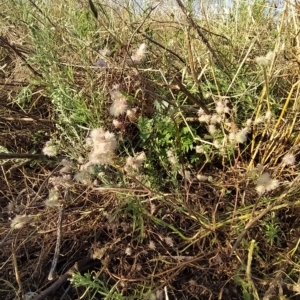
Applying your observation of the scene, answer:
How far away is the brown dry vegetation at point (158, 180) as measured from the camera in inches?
50.1

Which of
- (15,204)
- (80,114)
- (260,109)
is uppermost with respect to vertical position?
(260,109)

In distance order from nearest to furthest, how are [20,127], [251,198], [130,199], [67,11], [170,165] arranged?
[130,199], [251,198], [170,165], [20,127], [67,11]

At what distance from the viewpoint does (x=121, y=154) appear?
1538 millimetres

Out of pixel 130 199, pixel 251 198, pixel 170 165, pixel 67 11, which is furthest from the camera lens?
pixel 67 11

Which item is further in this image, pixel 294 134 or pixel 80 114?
pixel 80 114

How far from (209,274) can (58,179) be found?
1.70 ft

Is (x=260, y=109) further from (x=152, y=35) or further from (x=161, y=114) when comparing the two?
(x=152, y=35)

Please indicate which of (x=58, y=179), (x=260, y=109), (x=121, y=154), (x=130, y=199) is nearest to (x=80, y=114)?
(x=121, y=154)

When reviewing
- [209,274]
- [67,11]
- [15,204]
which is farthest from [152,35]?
[209,274]

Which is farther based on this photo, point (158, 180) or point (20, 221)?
point (158, 180)

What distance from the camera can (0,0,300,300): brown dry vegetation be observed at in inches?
50.1

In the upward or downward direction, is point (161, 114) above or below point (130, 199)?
above

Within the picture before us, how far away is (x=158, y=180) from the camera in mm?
1466

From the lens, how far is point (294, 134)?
1.43 meters
